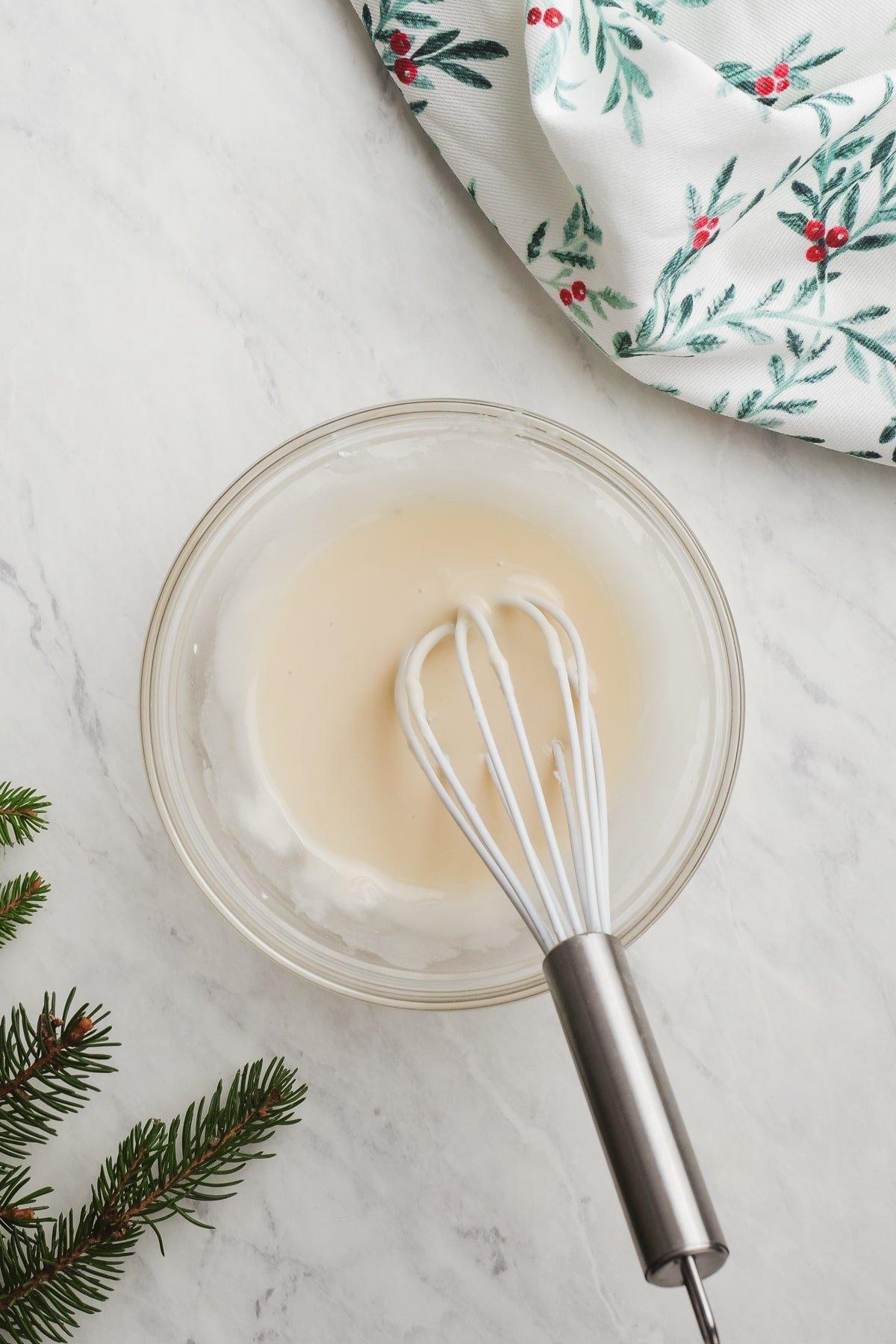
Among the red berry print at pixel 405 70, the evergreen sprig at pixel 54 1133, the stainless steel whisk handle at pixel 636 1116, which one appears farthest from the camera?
the red berry print at pixel 405 70

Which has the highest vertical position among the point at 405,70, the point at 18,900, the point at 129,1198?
the point at 405,70

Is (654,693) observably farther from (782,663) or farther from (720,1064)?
(720,1064)

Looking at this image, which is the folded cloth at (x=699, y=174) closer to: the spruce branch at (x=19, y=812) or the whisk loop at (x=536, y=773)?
the whisk loop at (x=536, y=773)

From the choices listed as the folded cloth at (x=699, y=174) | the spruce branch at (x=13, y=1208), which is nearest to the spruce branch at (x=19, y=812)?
the spruce branch at (x=13, y=1208)

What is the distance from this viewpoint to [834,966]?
1.89 feet

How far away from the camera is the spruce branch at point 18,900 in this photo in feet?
1.57

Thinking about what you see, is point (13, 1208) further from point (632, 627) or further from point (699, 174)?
point (699, 174)

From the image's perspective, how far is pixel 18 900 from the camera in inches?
19.0

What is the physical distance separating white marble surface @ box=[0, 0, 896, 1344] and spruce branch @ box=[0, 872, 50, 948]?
0.06m

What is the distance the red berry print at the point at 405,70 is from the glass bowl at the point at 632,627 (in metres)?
0.20

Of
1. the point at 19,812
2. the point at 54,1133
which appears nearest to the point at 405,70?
the point at 19,812

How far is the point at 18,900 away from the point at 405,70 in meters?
0.50

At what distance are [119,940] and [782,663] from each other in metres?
→ 0.42

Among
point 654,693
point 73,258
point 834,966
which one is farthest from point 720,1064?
point 73,258
